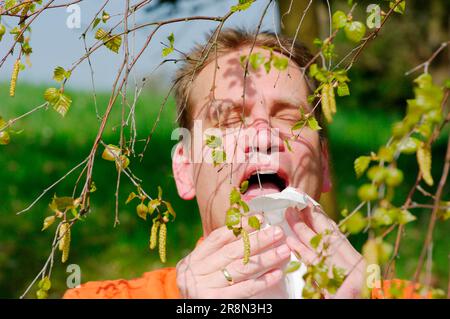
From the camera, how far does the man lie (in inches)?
63.8

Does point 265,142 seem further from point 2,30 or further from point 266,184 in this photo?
point 2,30

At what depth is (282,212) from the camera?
1705 mm

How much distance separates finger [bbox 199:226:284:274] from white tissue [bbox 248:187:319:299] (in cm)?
8

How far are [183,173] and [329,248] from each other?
2.04 feet

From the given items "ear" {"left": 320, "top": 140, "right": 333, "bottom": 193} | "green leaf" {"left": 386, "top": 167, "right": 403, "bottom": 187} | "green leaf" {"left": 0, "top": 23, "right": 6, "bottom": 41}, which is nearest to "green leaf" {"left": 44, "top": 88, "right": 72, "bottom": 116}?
"green leaf" {"left": 0, "top": 23, "right": 6, "bottom": 41}

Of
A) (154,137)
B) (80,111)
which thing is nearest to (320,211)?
(154,137)

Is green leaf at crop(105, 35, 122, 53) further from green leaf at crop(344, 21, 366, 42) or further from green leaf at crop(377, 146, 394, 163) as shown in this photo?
green leaf at crop(377, 146, 394, 163)

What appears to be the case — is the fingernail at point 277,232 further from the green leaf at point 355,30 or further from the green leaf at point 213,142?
the green leaf at point 355,30

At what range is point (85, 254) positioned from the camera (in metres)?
4.52

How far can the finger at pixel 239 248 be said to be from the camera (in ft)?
5.25

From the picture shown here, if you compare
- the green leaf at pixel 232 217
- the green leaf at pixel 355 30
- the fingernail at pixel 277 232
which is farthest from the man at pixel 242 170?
the green leaf at pixel 355 30

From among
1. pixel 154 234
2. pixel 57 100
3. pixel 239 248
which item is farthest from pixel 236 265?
pixel 57 100

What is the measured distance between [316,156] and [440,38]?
977cm

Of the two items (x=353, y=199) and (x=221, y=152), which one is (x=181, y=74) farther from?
(x=353, y=199)
